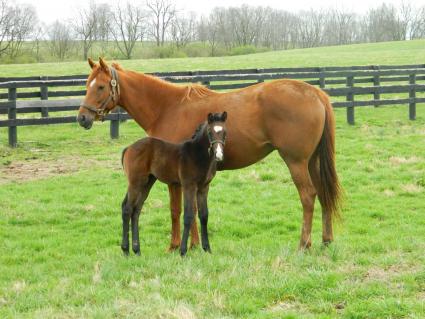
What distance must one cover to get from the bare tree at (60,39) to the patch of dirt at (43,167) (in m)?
48.7

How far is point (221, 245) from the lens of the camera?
6770 mm

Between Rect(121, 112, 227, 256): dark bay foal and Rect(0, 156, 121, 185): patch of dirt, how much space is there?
4.63m

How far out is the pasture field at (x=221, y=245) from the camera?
4.46 metres

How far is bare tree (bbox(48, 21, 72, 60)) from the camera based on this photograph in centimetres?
6064

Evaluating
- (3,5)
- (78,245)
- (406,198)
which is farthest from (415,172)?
(3,5)

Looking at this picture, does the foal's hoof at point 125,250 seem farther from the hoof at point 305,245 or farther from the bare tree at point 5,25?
the bare tree at point 5,25

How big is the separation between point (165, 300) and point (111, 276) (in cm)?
105

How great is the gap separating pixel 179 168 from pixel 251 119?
1.05 meters

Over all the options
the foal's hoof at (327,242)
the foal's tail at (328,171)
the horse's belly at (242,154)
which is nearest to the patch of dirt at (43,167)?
the horse's belly at (242,154)

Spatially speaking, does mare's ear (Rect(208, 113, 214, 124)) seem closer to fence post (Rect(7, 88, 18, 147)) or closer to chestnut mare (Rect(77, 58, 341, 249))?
chestnut mare (Rect(77, 58, 341, 249))

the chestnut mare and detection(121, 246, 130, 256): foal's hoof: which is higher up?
the chestnut mare

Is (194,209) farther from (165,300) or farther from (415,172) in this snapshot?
(415,172)

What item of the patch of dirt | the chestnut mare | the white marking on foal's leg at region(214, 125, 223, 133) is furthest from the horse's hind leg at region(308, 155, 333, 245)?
the patch of dirt

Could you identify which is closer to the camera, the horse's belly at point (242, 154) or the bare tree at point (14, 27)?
the horse's belly at point (242, 154)
